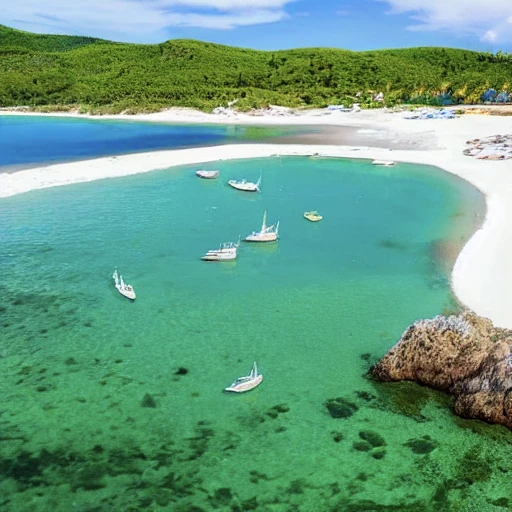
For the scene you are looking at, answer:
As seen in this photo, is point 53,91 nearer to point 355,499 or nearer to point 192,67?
point 192,67

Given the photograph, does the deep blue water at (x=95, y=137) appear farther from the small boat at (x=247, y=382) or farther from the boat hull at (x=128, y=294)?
the small boat at (x=247, y=382)

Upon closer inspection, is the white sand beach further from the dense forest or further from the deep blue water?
the dense forest

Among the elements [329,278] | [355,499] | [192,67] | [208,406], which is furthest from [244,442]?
[192,67]

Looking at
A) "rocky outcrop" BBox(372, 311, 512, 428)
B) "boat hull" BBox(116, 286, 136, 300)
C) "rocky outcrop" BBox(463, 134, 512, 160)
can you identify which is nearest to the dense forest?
"rocky outcrop" BBox(463, 134, 512, 160)

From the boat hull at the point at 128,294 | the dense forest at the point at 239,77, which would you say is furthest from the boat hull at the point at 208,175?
the dense forest at the point at 239,77

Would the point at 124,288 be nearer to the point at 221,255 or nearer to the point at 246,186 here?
the point at 221,255

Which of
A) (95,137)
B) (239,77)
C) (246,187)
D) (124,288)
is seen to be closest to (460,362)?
(124,288)
